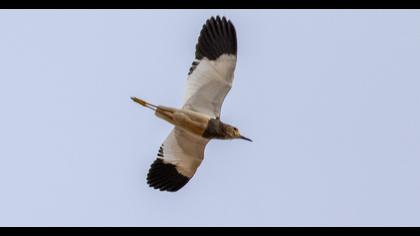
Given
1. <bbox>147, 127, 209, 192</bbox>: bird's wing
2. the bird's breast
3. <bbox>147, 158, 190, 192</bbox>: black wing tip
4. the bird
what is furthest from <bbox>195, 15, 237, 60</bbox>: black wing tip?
<bbox>147, 158, 190, 192</bbox>: black wing tip

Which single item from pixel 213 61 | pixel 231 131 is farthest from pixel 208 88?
pixel 231 131

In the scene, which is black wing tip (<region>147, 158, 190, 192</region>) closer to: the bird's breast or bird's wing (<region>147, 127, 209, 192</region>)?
bird's wing (<region>147, 127, 209, 192</region>)

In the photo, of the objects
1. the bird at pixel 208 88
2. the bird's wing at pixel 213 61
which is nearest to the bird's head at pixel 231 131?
→ the bird at pixel 208 88

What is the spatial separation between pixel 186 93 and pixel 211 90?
47 centimetres

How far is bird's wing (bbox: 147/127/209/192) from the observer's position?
22109 millimetres

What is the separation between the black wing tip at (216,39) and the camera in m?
21.4

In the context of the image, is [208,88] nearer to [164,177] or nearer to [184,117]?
[184,117]

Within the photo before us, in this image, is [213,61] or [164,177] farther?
[164,177]

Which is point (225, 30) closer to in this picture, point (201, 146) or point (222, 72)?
point (222, 72)

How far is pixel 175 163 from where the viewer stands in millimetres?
22250

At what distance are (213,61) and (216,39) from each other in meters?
0.42

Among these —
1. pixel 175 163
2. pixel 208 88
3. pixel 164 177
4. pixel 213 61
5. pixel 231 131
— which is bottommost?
pixel 164 177

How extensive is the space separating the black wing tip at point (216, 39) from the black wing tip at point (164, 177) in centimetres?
232

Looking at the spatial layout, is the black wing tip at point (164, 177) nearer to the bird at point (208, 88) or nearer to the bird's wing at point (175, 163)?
the bird's wing at point (175, 163)
